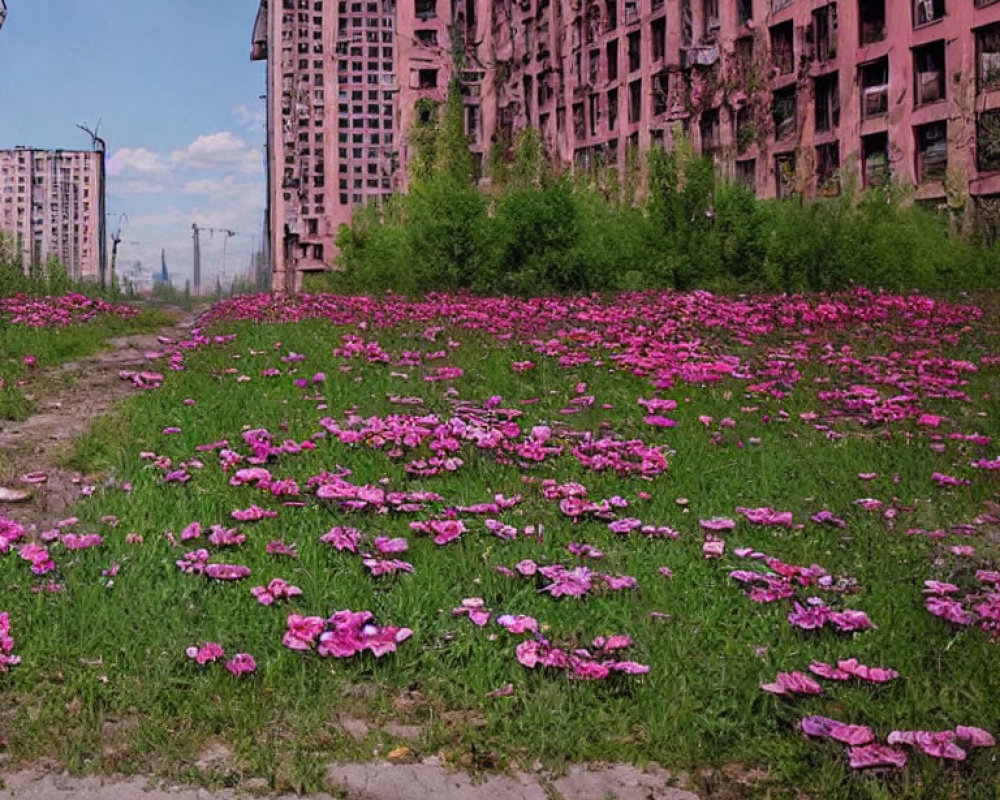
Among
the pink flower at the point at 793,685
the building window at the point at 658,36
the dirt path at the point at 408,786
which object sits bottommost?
the dirt path at the point at 408,786

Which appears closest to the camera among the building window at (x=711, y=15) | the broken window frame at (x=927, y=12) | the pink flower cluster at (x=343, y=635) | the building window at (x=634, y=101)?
the pink flower cluster at (x=343, y=635)

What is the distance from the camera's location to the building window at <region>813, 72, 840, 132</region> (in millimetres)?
22594

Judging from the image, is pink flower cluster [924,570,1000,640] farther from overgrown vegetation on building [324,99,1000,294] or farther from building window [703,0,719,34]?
building window [703,0,719,34]

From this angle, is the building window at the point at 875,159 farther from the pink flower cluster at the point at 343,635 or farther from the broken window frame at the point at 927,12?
the pink flower cluster at the point at 343,635

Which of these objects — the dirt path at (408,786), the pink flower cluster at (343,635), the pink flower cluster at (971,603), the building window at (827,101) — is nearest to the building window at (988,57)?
the building window at (827,101)

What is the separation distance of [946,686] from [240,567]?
8.66 feet

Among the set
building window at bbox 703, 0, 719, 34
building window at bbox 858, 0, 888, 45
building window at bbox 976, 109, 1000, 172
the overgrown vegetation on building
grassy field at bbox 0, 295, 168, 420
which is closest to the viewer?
grassy field at bbox 0, 295, 168, 420

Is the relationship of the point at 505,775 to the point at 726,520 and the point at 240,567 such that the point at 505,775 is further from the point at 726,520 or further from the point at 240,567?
the point at 726,520

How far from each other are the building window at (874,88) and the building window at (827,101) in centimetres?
74

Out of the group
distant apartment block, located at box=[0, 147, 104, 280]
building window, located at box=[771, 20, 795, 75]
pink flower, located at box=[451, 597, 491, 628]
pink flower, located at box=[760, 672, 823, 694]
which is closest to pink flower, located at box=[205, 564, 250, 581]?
pink flower, located at box=[451, 597, 491, 628]

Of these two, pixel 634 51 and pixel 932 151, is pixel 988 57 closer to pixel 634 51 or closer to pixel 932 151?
pixel 932 151

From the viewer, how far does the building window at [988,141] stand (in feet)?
62.6

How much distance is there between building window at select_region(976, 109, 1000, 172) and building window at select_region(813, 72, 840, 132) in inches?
143

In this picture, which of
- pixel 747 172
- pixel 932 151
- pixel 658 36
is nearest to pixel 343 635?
Result: pixel 932 151
